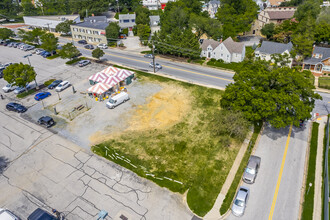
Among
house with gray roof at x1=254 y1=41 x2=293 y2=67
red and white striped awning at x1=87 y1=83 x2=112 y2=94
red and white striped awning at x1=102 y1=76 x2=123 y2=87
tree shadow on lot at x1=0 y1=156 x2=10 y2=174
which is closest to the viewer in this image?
tree shadow on lot at x1=0 y1=156 x2=10 y2=174

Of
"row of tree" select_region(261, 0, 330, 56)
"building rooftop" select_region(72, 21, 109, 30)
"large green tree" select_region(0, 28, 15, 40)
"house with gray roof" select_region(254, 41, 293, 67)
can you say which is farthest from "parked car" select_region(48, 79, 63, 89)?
"row of tree" select_region(261, 0, 330, 56)

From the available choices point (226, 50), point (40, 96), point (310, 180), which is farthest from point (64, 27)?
point (310, 180)

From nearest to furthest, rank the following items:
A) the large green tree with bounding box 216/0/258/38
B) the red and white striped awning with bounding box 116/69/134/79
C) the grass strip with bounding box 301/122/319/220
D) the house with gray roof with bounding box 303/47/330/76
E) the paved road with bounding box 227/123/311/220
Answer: the grass strip with bounding box 301/122/319/220, the paved road with bounding box 227/123/311/220, the red and white striped awning with bounding box 116/69/134/79, the house with gray roof with bounding box 303/47/330/76, the large green tree with bounding box 216/0/258/38

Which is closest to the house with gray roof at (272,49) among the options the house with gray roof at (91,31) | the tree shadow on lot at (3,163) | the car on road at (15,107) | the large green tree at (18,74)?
the house with gray roof at (91,31)

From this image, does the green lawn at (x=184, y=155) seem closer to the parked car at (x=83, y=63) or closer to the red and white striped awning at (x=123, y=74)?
the red and white striped awning at (x=123, y=74)

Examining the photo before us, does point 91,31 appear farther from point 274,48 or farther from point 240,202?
point 240,202

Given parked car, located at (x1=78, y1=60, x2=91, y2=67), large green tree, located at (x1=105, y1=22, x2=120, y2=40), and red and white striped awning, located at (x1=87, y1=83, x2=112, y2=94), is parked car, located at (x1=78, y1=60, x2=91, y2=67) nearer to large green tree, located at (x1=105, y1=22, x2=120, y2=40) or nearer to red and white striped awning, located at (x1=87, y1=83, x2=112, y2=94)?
large green tree, located at (x1=105, y1=22, x2=120, y2=40)

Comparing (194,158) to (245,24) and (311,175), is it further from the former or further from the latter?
(245,24)
